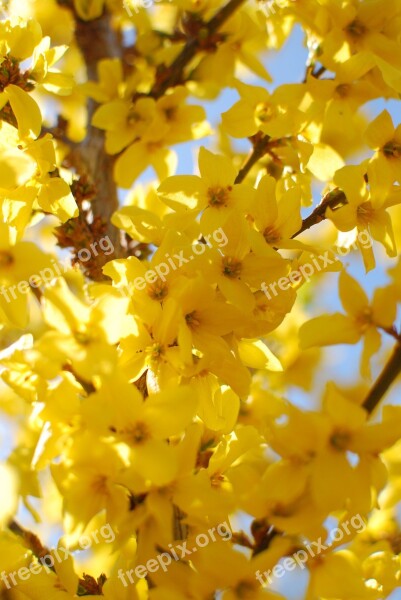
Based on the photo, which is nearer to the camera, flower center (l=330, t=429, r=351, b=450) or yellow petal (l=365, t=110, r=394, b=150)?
flower center (l=330, t=429, r=351, b=450)

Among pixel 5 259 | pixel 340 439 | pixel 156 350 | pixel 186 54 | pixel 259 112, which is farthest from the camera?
pixel 186 54

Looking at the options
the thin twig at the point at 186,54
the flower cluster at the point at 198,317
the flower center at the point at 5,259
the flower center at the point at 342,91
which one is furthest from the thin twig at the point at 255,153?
the flower center at the point at 5,259

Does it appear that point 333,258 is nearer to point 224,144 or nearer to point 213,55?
point 213,55

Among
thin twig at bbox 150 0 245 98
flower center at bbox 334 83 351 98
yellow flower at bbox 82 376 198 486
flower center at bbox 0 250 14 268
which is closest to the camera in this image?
yellow flower at bbox 82 376 198 486

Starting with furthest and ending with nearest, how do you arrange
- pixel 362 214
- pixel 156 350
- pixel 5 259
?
pixel 362 214, pixel 5 259, pixel 156 350

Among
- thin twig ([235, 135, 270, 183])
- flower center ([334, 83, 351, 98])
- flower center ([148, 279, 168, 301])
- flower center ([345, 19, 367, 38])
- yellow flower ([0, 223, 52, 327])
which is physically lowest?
flower center ([148, 279, 168, 301])

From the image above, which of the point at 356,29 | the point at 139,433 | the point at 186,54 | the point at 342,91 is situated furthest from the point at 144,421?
the point at 186,54

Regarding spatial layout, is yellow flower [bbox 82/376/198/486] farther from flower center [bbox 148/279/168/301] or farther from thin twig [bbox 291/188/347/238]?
thin twig [bbox 291/188/347/238]

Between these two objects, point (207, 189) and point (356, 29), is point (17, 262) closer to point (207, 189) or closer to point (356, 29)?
point (207, 189)

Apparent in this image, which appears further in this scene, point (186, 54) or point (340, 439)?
point (186, 54)

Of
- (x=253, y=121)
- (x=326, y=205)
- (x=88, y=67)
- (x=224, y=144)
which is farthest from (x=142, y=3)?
(x=326, y=205)

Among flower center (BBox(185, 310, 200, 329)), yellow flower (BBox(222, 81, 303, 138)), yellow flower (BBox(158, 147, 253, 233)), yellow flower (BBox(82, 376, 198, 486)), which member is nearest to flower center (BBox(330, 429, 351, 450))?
yellow flower (BBox(82, 376, 198, 486))

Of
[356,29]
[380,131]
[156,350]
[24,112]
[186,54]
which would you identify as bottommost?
[156,350]
